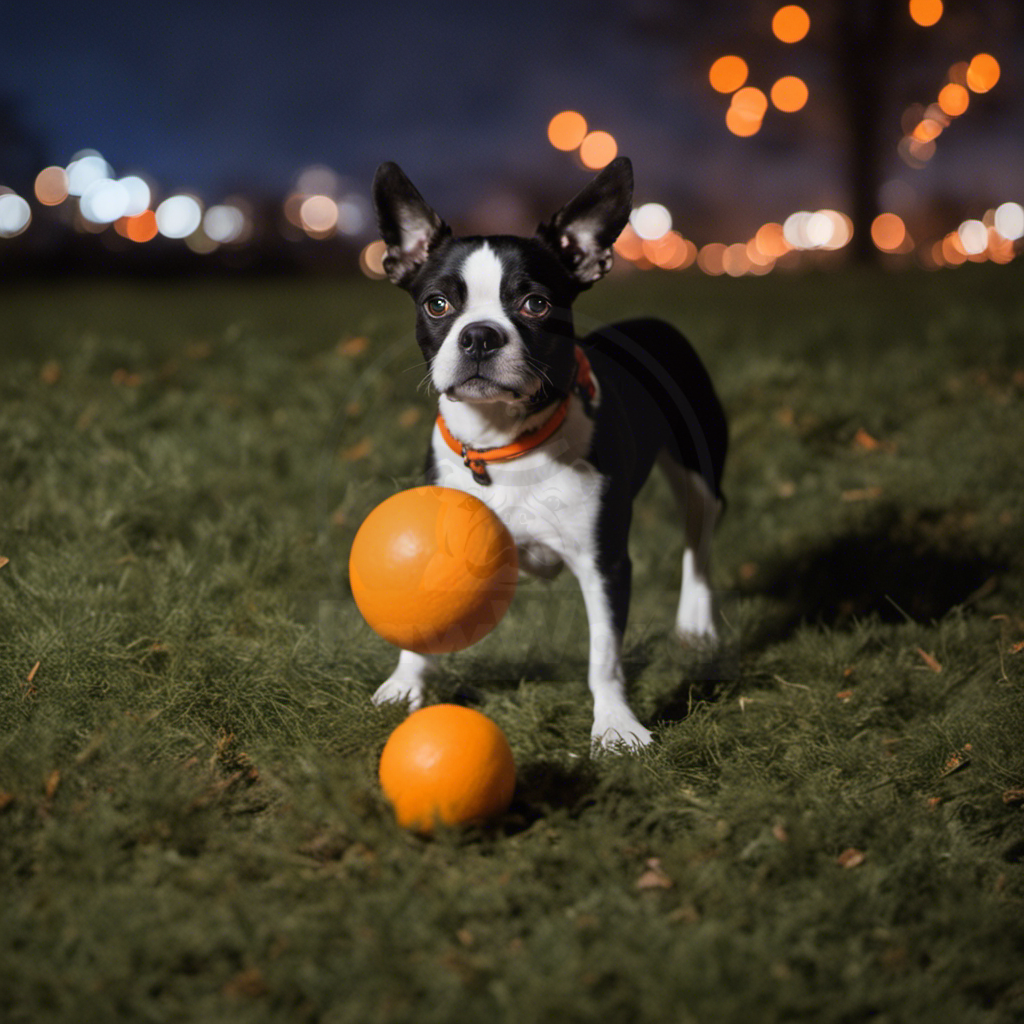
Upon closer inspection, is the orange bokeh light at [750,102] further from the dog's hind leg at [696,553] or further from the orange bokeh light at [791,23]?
the dog's hind leg at [696,553]

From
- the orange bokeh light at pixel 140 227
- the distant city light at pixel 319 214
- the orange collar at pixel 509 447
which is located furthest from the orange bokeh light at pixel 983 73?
the orange collar at pixel 509 447

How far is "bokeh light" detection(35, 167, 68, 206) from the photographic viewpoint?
2228 centimetres

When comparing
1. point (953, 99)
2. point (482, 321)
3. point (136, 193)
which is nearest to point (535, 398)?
point (482, 321)

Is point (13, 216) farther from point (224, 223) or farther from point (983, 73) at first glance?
point (983, 73)

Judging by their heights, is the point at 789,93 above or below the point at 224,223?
above

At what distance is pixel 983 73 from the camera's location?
53.5ft

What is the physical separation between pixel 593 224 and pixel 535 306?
47 cm

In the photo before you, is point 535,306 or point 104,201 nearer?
point 535,306

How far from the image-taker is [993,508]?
4.89 metres

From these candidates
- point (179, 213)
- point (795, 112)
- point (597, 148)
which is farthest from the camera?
point (179, 213)

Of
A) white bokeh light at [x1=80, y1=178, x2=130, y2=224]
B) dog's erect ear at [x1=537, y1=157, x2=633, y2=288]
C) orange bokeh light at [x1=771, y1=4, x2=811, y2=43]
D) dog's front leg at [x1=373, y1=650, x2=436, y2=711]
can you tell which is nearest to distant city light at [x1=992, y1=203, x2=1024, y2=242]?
orange bokeh light at [x1=771, y1=4, x2=811, y2=43]

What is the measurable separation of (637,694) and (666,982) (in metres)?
1.53

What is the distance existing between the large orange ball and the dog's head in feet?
1.36

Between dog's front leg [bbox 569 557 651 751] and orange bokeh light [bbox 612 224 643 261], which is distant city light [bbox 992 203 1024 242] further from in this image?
dog's front leg [bbox 569 557 651 751]
